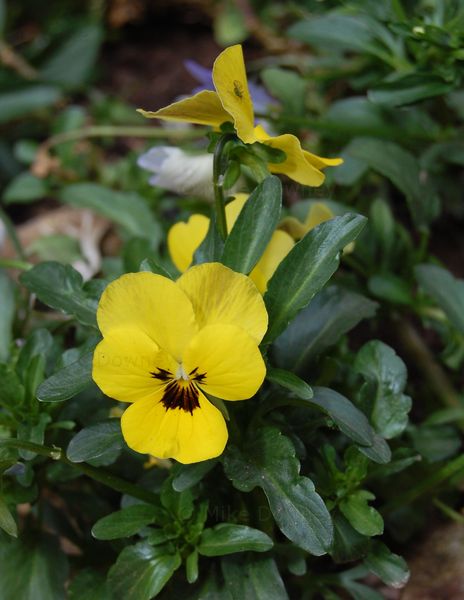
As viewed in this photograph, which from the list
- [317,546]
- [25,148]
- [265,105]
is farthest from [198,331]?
[25,148]

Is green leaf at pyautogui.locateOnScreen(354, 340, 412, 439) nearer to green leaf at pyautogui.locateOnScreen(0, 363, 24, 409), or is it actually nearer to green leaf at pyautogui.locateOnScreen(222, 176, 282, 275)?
green leaf at pyautogui.locateOnScreen(222, 176, 282, 275)

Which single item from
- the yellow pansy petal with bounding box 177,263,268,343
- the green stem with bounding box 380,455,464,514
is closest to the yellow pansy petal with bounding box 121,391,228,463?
the yellow pansy petal with bounding box 177,263,268,343

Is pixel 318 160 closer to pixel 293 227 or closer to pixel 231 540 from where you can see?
pixel 293 227

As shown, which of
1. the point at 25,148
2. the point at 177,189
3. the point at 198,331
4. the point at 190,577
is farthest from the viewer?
the point at 25,148

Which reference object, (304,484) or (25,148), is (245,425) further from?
(25,148)

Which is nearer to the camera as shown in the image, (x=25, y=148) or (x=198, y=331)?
(x=198, y=331)

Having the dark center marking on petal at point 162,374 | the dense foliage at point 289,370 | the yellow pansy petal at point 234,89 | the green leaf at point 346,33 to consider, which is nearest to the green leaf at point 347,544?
the dense foliage at point 289,370
